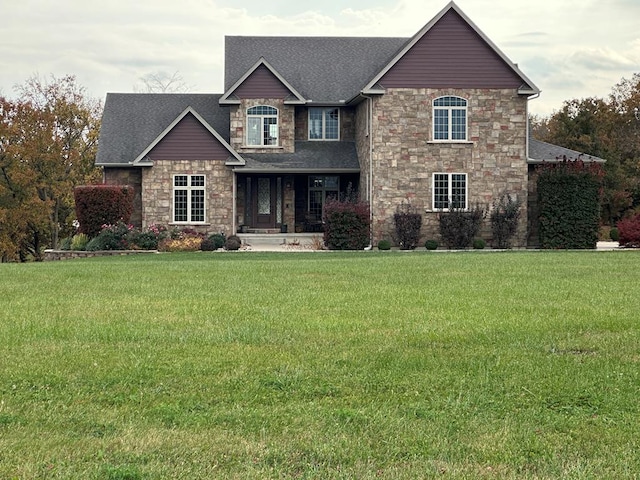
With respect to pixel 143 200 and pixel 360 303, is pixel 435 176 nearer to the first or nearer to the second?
pixel 143 200

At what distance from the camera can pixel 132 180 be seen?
35.6 m

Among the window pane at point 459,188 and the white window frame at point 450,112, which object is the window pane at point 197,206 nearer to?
the white window frame at point 450,112

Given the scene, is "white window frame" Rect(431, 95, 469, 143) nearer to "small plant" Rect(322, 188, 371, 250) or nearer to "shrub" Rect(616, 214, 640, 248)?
"small plant" Rect(322, 188, 371, 250)

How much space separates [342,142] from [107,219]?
11.0m

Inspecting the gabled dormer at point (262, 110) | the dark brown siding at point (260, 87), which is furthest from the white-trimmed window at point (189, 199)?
the dark brown siding at point (260, 87)

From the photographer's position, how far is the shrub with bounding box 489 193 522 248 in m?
32.4

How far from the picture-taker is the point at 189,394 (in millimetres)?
7289

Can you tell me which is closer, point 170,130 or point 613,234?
point 170,130

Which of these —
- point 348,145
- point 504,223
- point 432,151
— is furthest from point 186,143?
point 504,223

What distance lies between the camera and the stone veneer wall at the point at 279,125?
3600cm

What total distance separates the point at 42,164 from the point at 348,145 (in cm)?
1868

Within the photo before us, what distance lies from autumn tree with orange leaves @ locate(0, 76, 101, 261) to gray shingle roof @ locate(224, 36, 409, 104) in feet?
41.8

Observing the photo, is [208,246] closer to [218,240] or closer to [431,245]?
[218,240]

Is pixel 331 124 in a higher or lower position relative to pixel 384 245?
higher
